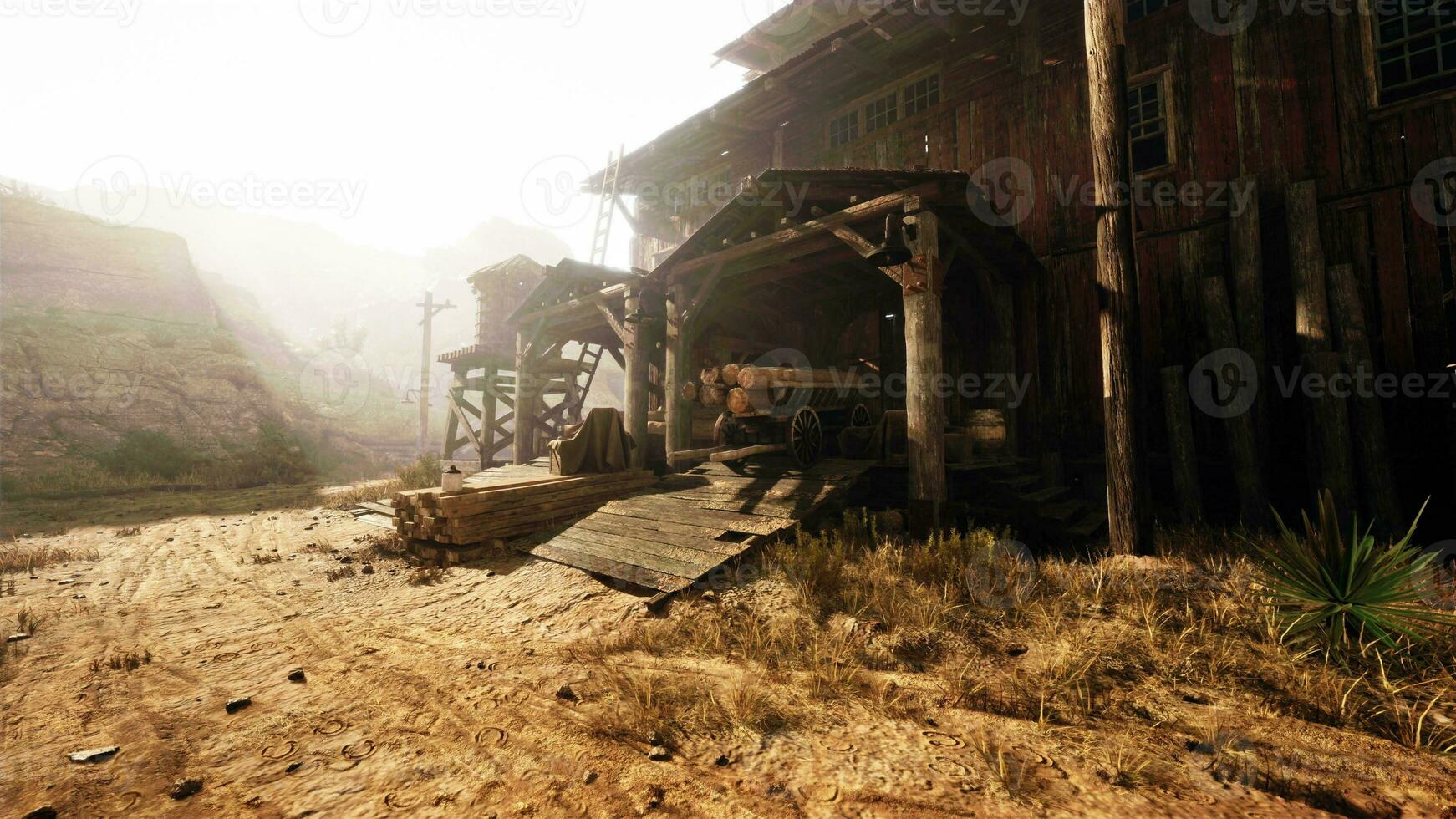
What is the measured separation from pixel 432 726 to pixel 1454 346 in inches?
458

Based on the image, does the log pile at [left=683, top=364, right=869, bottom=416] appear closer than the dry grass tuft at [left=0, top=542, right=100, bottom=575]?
No

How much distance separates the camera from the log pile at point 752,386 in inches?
330

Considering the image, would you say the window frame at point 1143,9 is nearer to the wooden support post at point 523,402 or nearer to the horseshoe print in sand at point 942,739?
the horseshoe print in sand at point 942,739

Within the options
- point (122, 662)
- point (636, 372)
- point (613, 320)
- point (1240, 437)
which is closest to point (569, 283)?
point (613, 320)

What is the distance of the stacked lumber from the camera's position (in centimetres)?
697

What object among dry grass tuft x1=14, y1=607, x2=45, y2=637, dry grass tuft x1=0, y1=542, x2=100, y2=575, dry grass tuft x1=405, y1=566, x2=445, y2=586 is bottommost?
dry grass tuft x1=405, y1=566, x2=445, y2=586

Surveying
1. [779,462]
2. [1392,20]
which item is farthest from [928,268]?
[1392,20]

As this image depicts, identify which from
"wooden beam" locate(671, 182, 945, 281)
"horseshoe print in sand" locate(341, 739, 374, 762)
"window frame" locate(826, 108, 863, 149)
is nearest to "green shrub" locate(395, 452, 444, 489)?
"wooden beam" locate(671, 182, 945, 281)

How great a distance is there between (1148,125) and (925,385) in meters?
7.00

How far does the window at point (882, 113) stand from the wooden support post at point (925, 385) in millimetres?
6299

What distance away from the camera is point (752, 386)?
8.34 m

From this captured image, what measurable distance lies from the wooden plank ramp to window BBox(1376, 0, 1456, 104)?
8.66 meters

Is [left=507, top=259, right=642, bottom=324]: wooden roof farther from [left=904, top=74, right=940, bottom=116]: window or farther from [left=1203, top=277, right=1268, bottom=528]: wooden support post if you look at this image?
[left=1203, top=277, right=1268, bottom=528]: wooden support post

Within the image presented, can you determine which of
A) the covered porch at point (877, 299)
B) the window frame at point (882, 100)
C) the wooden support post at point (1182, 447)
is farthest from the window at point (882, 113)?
the wooden support post at point (1182, 447)
